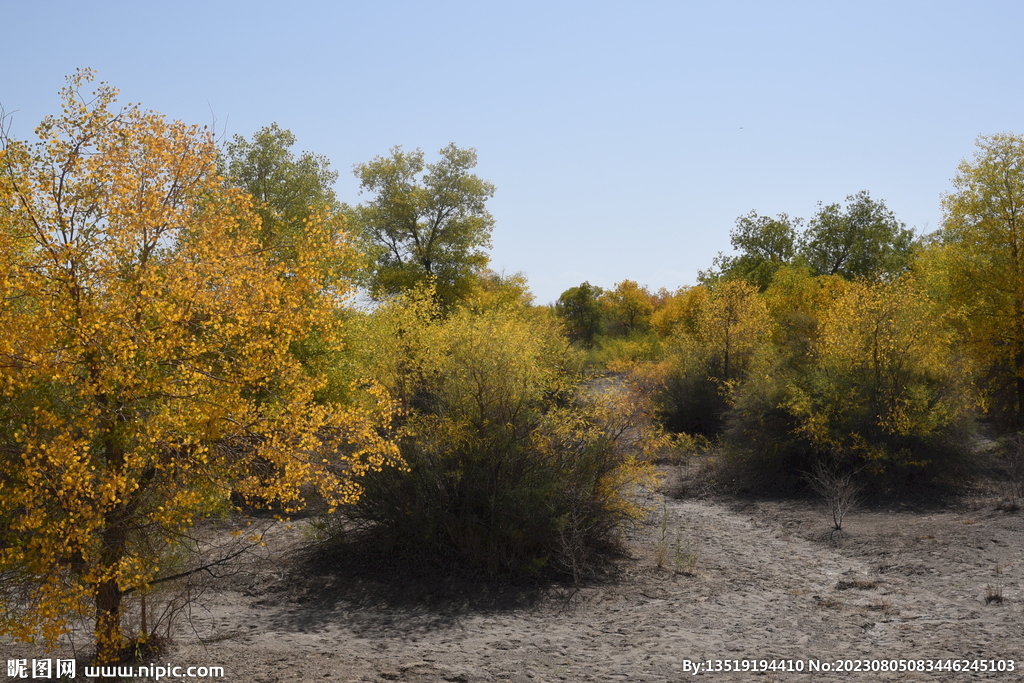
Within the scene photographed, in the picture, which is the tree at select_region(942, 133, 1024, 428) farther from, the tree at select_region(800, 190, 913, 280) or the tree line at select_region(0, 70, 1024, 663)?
the tree at select_region(800, 190, 913, 280)

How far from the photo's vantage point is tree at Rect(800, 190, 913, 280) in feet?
151

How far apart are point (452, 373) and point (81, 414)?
18.0 feet

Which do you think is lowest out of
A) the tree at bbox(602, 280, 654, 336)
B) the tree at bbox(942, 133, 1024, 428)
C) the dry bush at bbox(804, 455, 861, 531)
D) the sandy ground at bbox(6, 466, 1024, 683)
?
the sandy ground at bbox(6, 466, 1024, 683)

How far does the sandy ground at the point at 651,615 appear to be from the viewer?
725 centimetres

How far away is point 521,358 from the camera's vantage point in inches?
429

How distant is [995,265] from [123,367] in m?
21.7

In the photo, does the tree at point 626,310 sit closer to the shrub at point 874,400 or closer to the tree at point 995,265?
the tree at point 995,265

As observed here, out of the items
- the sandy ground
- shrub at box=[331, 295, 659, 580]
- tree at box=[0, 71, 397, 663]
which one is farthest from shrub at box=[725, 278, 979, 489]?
tree at box=[0, 71, 397, 663]

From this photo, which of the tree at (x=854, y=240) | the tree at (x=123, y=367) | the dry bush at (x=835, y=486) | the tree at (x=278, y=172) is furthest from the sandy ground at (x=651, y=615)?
the tree at (x=854, y=240)

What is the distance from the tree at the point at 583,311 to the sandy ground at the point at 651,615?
46702mm

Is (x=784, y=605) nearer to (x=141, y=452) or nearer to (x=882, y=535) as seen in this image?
(x=882, y=535)

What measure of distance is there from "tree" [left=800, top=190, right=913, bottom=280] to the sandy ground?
36747 mm

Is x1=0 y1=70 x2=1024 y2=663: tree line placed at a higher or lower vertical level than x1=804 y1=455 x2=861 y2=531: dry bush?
higher

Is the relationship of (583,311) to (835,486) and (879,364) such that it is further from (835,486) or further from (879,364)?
(835,486)
